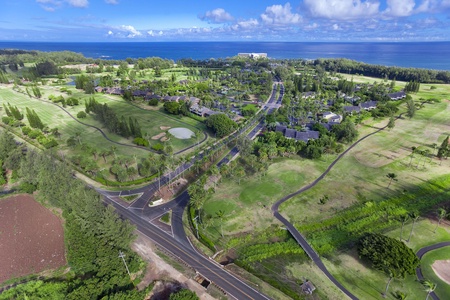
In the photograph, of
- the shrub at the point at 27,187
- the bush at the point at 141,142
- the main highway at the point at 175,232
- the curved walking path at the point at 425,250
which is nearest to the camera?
the main highway at the point at 175,232

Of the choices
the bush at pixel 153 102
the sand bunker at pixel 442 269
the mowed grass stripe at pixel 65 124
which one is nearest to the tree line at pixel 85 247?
the mowed grass stripe at pixel 65 124

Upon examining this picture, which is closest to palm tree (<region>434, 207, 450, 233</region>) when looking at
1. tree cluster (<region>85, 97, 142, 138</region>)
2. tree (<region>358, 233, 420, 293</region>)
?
tree (<region>358, 233, 420, 293</region>)

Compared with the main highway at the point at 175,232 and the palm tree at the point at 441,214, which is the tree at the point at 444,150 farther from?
the main highway at the point at 175,232

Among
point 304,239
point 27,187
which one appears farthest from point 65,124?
point 304,239

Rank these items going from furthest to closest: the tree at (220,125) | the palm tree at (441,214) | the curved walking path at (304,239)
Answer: the tree at (220,125) → the palm tree at (441,214) → the curved walking path at (304,239)

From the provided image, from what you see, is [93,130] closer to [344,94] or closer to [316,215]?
[316,215]

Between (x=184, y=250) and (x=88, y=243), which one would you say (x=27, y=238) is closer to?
(x=88, y=243)

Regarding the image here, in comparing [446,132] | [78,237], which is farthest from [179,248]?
[446,132]
